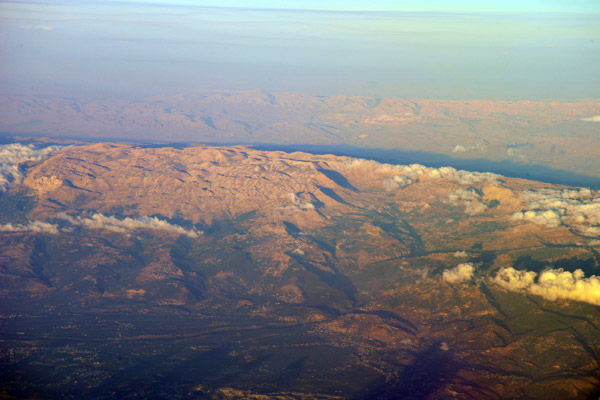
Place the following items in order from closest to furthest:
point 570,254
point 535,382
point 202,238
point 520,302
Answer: point 535,382, point 520,302, point 570,254, point 202,238

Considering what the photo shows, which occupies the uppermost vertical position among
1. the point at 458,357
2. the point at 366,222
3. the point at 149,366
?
the point at 366,222

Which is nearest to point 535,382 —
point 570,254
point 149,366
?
point 570,254

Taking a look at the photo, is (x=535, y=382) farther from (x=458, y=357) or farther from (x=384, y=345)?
(x=384, y=345)

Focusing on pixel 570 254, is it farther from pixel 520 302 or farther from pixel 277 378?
pixel 277 378

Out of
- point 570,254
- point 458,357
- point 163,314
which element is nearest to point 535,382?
point 458,357

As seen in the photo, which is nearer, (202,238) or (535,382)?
(535,382)

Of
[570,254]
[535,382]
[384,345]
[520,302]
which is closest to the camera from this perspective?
[535,382]

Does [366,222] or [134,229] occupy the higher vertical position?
[366,222]
